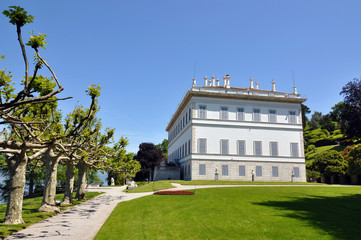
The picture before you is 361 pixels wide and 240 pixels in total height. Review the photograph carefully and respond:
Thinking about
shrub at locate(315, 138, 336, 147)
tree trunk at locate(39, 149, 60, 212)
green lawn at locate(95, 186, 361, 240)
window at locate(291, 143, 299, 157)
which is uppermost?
shrub at locate(315, 138, 336, 147)

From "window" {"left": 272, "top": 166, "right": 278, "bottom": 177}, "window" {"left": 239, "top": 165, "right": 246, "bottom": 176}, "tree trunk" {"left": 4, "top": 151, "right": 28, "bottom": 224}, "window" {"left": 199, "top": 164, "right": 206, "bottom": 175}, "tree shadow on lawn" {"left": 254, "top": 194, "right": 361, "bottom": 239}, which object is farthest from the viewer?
"window" {"left": 272, "top": 166, "right": 278, "bottom": 177}

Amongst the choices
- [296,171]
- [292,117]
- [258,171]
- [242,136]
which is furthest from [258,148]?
[292,117]

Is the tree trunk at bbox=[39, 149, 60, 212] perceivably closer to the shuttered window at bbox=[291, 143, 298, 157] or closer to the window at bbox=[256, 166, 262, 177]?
the window at bbox=[256, 166, 262, 177]

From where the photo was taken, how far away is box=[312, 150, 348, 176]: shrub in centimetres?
4375

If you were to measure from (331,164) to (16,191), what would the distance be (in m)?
47.5

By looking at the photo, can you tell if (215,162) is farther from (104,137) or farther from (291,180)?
(104,137)

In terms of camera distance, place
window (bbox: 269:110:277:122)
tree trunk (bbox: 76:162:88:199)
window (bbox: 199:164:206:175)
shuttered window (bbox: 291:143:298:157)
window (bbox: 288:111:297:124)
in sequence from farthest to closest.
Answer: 1. window (bbox: 288:111:297:124)
2. window (bbox: 269:110:277:122)
3. shuttered window (bbox: 291:143:298:157)
4. window (bbox: 199:164:206:175)
5. tree trunk (bbox: 76:162:88:199)

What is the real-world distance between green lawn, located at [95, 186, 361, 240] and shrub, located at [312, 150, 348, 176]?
3146 cm

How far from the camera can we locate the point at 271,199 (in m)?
17.6

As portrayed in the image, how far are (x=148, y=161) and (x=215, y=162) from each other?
948 inches

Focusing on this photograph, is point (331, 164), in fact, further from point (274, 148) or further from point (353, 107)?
point (353, 107)

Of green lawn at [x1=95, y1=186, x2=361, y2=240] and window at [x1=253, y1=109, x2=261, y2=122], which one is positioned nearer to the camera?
green lawn at [x1=95, y1=186, x2=361, y2=240]

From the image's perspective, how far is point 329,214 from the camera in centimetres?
1295

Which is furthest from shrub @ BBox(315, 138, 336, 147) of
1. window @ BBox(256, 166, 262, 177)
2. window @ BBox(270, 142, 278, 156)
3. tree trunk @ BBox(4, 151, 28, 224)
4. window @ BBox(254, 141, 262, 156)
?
tree trunk @ BBox(4, 151, 28, 224)
